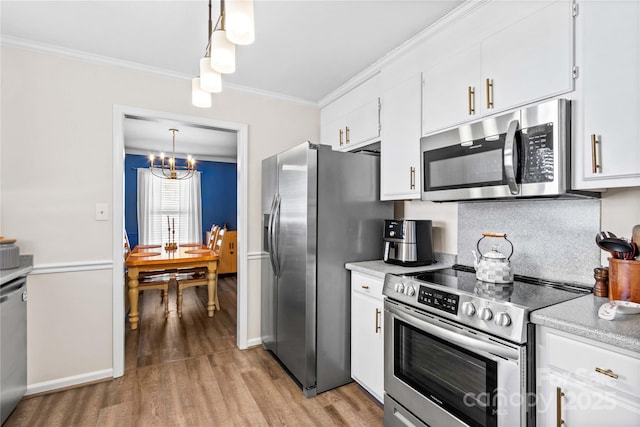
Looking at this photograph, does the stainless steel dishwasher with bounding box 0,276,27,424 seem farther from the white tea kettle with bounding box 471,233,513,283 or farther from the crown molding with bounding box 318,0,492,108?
the crown molding with bounding box 318,0,492,108

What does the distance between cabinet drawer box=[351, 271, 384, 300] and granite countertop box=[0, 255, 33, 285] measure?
2093 mm

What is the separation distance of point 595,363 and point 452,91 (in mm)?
1472

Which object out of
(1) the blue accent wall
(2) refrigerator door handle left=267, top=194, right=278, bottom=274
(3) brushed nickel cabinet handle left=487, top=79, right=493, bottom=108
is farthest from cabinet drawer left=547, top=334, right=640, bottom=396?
(1) the blue accent wall

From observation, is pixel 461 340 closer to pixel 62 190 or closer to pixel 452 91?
pixel 452 91

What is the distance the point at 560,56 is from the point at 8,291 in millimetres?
3199

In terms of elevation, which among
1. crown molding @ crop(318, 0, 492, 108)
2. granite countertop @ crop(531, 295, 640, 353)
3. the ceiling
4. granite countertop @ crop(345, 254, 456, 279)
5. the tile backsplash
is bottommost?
granite countertop @ crop(531, 295, 640, 353)

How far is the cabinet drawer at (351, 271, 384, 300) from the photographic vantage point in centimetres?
202

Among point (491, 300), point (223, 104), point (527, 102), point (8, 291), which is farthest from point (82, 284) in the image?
point (527, 102)

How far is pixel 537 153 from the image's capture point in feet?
4.66

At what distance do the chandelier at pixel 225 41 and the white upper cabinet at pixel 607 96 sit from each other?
1360mm

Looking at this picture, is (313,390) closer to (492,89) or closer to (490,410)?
(490,410)

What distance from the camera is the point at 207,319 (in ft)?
12.4

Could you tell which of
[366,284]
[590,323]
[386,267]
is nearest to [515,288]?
[590,323]

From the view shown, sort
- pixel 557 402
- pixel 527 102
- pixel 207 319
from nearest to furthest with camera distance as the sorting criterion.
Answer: pixel 557 402 → pixel 527 102 → pixel 207 319
